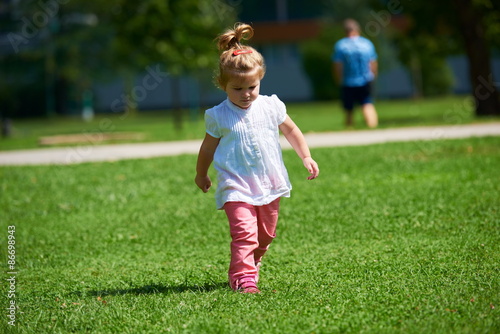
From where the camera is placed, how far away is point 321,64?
41688mm

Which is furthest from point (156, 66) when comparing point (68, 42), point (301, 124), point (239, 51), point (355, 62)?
point (239, 51)

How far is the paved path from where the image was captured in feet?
40.2

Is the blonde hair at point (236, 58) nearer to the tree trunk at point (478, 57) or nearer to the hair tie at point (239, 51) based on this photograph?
the hair tie at point (239, 51)

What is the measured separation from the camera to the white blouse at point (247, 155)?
4473 mm

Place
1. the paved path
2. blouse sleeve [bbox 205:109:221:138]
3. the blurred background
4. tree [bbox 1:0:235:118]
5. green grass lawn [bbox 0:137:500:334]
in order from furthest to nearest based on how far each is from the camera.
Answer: tree [bbox 1:0:235:118] → the blurred background → the paved path → blouse sleeve [bbox 205:109:221:138] → green grass lawn [bbox 0:137:500:334]

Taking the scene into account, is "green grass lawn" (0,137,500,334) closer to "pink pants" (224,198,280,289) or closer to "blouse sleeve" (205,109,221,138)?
"pink pants" (224,198,280,289)

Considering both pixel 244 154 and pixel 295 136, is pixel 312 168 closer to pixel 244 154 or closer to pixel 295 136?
pixel 295 136

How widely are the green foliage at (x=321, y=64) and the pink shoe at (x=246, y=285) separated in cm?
3608

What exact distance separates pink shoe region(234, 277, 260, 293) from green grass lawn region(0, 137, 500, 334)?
0.23 ft

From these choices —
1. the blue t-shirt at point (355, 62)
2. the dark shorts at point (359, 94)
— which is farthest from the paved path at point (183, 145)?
the blue t-shirt at point (355, 62)

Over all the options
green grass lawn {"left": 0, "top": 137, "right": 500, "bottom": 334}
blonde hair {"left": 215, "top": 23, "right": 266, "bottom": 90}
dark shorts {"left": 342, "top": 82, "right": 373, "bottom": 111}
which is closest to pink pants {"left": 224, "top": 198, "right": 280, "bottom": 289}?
green grass lawn {"left": 0, "top": 137, "right": 500, "bottom": 334}

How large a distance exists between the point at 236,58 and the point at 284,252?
1.77 m

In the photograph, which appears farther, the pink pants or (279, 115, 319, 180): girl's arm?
(279, 115, 319, 180): girl's arm

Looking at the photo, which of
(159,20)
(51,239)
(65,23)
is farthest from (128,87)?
(51,239)
